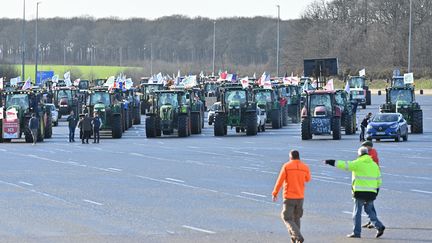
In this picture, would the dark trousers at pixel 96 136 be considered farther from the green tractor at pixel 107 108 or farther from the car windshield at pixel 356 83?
the car windshield at pixel 356 83

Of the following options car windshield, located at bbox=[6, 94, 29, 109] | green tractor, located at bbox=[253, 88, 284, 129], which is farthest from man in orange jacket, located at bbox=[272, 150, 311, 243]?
green tractor, located at bbox=[253, 88, 284, 129]

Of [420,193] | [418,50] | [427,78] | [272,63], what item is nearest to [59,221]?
[420,193]

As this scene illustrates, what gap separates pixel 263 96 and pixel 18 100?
15922 millimetres

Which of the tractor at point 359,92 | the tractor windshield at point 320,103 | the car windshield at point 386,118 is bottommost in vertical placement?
the car windshield at point 386,118

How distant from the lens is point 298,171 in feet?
67.3

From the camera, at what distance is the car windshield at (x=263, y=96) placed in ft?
220

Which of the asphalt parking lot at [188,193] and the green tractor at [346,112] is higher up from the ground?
the green tractor at [346,112]

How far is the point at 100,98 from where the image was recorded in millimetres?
60062

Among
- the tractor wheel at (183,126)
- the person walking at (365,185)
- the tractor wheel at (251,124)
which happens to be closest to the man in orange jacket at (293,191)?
the person walking at (365,185)

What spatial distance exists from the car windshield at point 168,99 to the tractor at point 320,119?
6.59 m

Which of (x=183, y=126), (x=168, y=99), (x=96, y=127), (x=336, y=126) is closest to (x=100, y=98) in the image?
(x=168, y=99)

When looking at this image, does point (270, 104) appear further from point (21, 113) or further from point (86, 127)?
point (21, 113)

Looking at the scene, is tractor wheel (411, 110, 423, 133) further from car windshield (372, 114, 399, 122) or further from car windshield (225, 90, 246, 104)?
car windshield (225, 90, 246, 104)

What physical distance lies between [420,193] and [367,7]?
140 m
